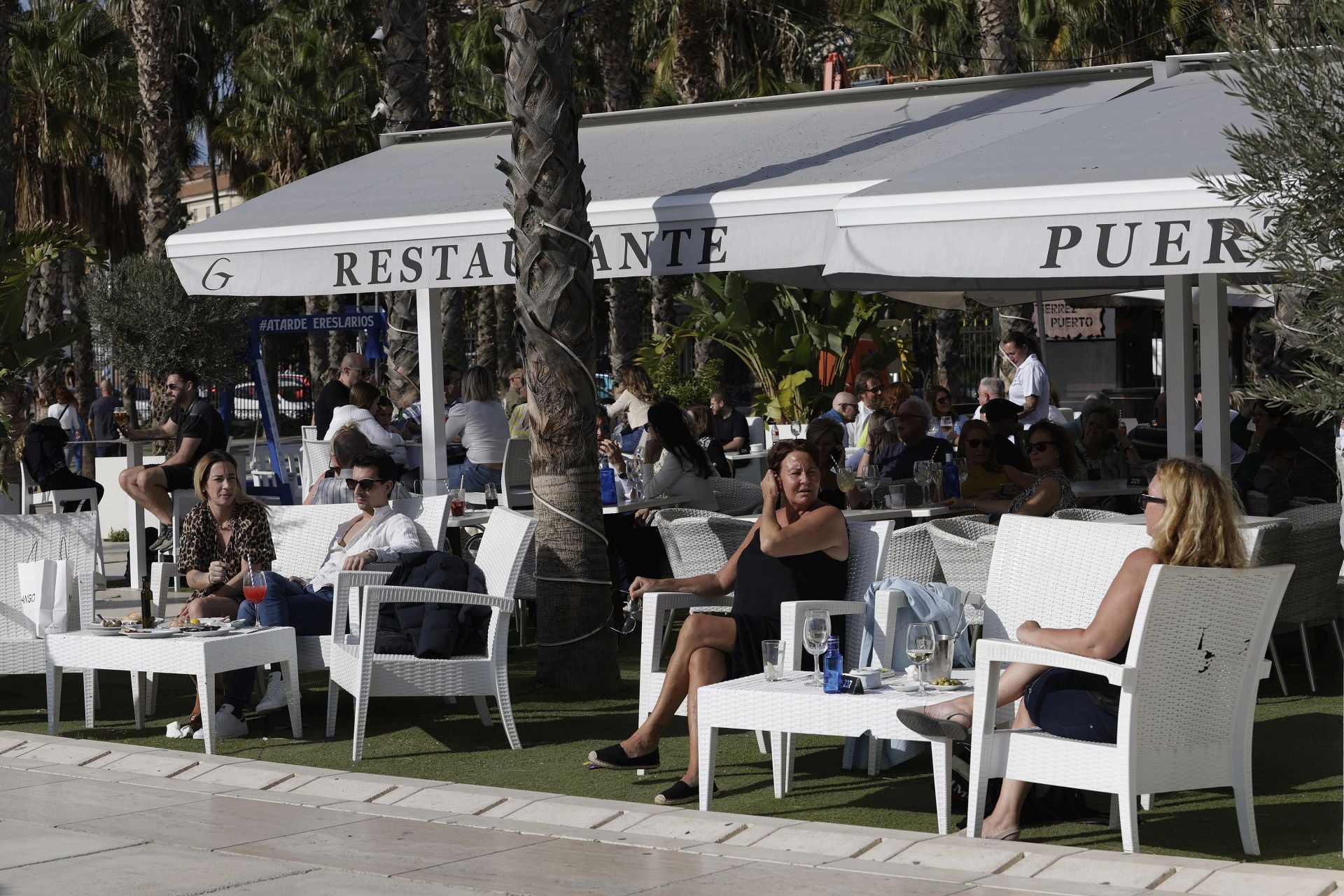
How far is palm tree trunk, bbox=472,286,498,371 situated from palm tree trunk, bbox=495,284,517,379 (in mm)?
201

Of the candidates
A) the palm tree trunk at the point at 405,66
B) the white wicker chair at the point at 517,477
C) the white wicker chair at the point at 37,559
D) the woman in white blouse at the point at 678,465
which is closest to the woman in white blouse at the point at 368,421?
the white wicker chair at the point at 517,477

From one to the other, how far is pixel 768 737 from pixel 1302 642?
97.3 inches

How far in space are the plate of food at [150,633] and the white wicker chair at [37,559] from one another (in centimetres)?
50

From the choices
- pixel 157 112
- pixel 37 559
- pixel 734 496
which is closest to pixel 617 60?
pixel 157 112

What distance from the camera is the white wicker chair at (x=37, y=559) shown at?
7402 millimetres

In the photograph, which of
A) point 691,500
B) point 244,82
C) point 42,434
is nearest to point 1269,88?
point 691,500

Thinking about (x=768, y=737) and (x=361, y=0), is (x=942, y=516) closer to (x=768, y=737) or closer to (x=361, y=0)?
(x=768, y=737)

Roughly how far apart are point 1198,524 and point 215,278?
582 centimetres

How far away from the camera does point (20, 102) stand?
3109 centimetres

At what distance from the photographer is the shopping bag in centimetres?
749

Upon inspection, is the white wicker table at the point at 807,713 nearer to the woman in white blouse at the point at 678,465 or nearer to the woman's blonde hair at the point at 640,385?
the woman in white blouse at the point at 678,465

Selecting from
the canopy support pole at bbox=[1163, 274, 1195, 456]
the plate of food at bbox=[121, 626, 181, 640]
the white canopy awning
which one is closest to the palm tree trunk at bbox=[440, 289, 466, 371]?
the white canopy awning

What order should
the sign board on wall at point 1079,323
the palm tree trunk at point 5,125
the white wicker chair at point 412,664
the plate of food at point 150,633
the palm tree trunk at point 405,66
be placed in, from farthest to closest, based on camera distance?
the sign board on wall at point 1079,323, the palm tree trunk at point 5,125, the palm tree trunk at point 405,66, the plate of food at point 150,633, the white wicker chair at point 412,664

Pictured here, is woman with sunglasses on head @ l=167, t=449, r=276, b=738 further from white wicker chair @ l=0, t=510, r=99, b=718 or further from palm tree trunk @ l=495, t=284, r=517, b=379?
palm tree trunk @ l=495, t=284, r=517, b=379
